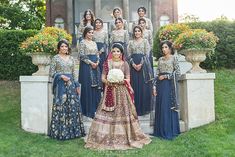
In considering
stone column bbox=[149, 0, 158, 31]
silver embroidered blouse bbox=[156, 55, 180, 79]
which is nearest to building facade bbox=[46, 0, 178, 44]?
stone column bbox=[149, 0, 158, 31]

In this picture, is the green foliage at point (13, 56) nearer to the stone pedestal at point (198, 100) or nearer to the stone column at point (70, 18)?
the stone pedestal at point (198, 100)

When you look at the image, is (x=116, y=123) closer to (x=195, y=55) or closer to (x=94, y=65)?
(x=94, y=65)

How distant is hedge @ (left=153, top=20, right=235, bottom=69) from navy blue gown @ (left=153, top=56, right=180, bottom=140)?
3.14 metres

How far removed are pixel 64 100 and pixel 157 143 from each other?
1919 millimetres

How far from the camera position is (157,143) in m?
7.27

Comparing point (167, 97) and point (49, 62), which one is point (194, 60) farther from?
point (49, 62)

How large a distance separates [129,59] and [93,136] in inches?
83.4

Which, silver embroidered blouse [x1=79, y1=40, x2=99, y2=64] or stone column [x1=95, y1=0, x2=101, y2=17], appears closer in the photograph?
silver embroidered blouse [x1=79, y1=40, x2=99, y2=64]

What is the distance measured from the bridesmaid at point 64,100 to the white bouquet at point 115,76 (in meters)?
0.86

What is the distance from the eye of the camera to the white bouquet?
719cm

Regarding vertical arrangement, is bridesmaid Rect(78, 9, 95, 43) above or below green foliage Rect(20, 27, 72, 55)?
above

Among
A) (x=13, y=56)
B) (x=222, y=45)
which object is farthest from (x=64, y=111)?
(x=222, y=45)

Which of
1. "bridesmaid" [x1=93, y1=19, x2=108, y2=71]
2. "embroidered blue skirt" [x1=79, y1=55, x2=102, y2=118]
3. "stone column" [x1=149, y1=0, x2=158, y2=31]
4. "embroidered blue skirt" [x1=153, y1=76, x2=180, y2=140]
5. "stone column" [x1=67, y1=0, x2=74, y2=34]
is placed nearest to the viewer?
"embroidered blue skirt" [x1=153, y1=76, x2=180, y2=140]

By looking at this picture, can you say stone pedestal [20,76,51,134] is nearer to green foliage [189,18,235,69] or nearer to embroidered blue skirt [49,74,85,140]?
embroidered blue skirt [49,74,85,140]
